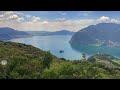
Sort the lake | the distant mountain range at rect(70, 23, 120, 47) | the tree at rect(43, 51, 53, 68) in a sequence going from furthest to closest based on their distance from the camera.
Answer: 1. the tree at rect(43, 51, 53, 68)
2. the distant mountain range at rect(70, 23, 120, 47)
3. the lake

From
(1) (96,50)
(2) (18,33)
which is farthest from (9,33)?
(1) (96,50)

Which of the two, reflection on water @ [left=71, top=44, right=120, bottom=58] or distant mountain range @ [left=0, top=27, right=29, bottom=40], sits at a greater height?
distant mountain range @ [left=0, top=27, right=29, bottom=40]

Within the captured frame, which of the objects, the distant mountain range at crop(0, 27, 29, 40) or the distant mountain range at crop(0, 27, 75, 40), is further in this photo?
the distant mountain range at crop(0, 27, 29, 40)

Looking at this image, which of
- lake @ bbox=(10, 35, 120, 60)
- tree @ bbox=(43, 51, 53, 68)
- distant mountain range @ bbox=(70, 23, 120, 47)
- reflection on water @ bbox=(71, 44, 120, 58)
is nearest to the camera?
lake @ bbox=(10, 35, 120, 60)

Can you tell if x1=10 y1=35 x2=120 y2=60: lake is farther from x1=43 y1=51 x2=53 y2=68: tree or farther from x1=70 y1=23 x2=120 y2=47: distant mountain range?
x1=43 y1=51 x2=53 y2=68: tree

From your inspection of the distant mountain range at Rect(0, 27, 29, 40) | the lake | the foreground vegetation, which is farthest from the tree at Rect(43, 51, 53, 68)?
the distant mountain range at Rect(0, 27, 29, 40)

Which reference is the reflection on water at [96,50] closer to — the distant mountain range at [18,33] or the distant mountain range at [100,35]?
the distant mountain range at [100,35]
